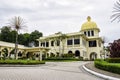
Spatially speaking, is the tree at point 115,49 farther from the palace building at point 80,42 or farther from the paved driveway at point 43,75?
the palace building at point 80,42

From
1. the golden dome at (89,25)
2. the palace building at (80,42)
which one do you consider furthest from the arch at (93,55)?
the golden dome at (89,25)

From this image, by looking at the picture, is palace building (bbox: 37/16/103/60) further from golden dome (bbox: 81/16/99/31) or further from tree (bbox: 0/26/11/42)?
tree (bbox: 0/26/11/42)

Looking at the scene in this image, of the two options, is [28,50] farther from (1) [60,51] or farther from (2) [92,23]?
(2) [92,23]

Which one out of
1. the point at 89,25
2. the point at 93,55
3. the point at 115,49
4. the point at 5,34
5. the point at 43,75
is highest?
the point at 89,25

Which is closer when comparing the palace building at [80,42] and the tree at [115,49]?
the tree at [115,49]

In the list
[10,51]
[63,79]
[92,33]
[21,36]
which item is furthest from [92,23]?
[63,79]

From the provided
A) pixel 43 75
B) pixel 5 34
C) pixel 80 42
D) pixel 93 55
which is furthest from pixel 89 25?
pixel 43 75

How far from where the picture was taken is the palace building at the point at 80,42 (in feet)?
170

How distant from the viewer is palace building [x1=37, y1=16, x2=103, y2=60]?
51.7 meters

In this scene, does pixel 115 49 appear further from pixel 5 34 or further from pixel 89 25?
pixel 5 34

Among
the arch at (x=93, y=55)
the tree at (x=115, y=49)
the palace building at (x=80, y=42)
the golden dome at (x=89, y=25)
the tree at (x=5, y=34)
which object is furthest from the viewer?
the tree at (x=5, y=34)

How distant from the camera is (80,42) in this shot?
50.7 m

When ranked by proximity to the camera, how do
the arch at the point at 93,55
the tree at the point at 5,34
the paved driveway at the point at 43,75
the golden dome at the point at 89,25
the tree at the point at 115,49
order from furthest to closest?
the tree at the point at 5,34
the golden dome at the point at 89,25
the arch at the point at 93,55
the tree at the point at 115,49
the paved driveway at the point at 43,75

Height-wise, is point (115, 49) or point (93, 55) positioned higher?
point (115, 49)
